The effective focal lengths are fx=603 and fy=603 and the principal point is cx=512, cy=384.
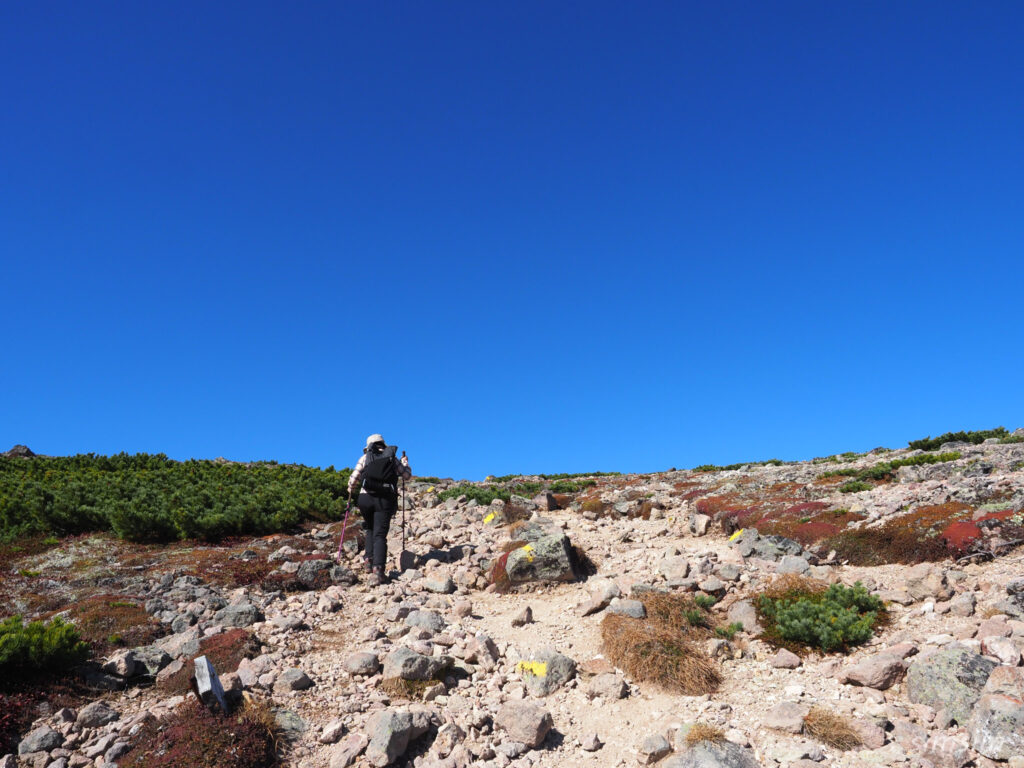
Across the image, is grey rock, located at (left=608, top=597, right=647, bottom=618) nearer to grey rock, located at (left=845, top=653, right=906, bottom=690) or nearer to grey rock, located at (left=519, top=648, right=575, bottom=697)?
grey rock, located at (left=519, top=648, right=575, bottom=697)

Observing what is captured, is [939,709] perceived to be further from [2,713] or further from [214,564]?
[214,564]

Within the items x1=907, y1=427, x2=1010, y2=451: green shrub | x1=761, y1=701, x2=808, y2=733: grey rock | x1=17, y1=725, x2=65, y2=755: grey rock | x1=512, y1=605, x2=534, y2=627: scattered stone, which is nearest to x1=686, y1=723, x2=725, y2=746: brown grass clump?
x1=761, y1=701, x2=808, y2=733: grey rock

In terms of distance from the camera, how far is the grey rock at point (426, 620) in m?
10.5

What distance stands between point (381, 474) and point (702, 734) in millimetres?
9068

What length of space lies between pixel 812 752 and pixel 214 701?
701 centimetres

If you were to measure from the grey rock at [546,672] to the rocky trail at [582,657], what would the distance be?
0.11ft

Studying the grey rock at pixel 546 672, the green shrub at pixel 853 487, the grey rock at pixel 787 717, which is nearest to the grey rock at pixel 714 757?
the grey rock at pixel 787 717

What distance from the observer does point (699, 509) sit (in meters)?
17.6

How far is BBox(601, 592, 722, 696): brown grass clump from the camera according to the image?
8.37 meters

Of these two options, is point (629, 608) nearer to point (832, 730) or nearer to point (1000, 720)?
point (832, 730)

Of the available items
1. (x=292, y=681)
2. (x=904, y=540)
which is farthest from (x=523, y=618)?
(x=904, y=540)

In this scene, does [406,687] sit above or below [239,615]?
below

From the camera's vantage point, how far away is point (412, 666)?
27.8 ft

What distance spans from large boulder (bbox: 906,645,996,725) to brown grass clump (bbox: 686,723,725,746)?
2.44 metres
